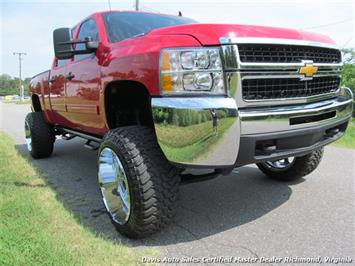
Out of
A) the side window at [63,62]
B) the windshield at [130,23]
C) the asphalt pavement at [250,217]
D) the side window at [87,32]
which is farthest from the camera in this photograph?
the side window at [63,62]

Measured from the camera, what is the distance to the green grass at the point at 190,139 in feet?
7.69

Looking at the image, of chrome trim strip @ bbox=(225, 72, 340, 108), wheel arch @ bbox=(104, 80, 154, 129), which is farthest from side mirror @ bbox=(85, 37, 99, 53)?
chrome trim strip @ bbox=(225, 72, 340, 108)


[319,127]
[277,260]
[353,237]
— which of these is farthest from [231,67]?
[353,237]

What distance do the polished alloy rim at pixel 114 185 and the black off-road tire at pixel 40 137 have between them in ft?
9.92

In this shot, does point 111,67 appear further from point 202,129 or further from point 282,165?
point 282,165

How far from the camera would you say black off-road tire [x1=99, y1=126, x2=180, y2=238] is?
2.65 meters

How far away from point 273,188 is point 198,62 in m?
2.13

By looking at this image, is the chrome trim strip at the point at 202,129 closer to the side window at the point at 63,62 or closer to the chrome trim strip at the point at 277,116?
the chrome trim strip at the point at 277,116

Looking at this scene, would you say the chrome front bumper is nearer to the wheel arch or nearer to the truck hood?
the truck hood

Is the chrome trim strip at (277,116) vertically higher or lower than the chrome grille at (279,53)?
lower

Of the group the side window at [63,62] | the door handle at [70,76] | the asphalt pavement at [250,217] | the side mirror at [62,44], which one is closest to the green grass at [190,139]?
the asphalt pavement at [250,217]

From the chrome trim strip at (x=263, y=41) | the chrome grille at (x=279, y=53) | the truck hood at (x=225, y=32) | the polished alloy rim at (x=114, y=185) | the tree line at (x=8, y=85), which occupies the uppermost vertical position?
the truck hood at (x=225, y=32)

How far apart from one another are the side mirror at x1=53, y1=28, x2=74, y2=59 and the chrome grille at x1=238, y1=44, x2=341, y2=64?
68.2 inches

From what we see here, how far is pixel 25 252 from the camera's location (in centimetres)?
256
